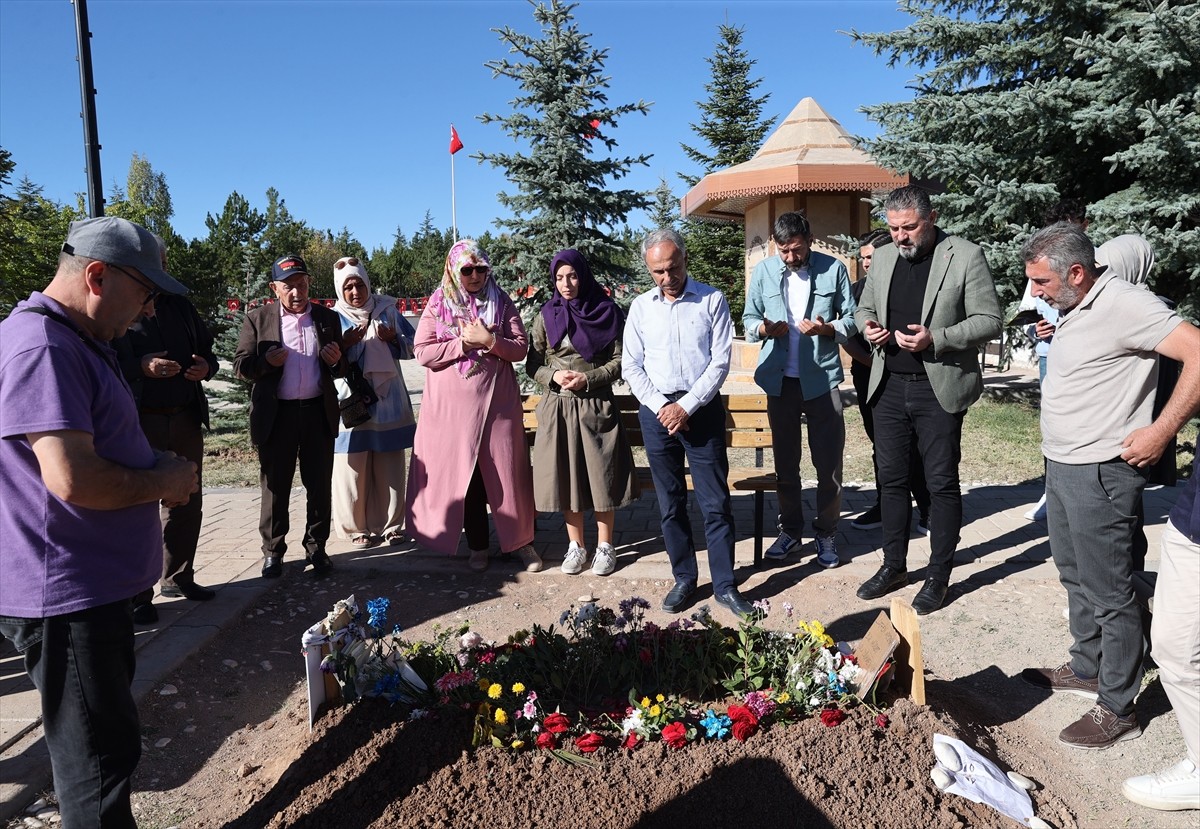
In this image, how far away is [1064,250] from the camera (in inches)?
127

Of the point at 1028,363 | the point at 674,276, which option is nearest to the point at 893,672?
the point at 674,276

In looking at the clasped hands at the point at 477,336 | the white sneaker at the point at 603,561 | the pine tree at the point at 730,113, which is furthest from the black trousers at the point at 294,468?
the pine tree at the point at 730,113

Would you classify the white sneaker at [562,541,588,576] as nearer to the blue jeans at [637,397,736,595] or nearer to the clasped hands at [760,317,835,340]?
the blue jeans at [637,397,736,595]

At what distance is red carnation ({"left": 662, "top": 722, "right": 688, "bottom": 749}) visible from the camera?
9.75 ft

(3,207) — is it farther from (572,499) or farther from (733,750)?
(733,750)

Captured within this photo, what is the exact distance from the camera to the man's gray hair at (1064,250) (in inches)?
126

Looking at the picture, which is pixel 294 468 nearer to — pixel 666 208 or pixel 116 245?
pixel 116 245

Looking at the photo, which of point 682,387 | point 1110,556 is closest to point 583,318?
point 682,387

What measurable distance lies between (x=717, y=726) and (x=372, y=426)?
11.7 feet

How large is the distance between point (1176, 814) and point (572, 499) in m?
3.36

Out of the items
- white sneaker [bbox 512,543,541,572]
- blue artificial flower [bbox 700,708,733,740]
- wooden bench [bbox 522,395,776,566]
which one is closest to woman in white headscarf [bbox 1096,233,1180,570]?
blue artificial flower [bbox 700,708,733,740]

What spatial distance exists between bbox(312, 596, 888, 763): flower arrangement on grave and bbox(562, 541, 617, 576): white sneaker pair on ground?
1667 millimetres

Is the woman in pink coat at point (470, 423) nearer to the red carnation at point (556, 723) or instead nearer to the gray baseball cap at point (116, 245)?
the red carnation at point (556, 723)

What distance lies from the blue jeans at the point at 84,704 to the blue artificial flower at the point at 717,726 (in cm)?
184
